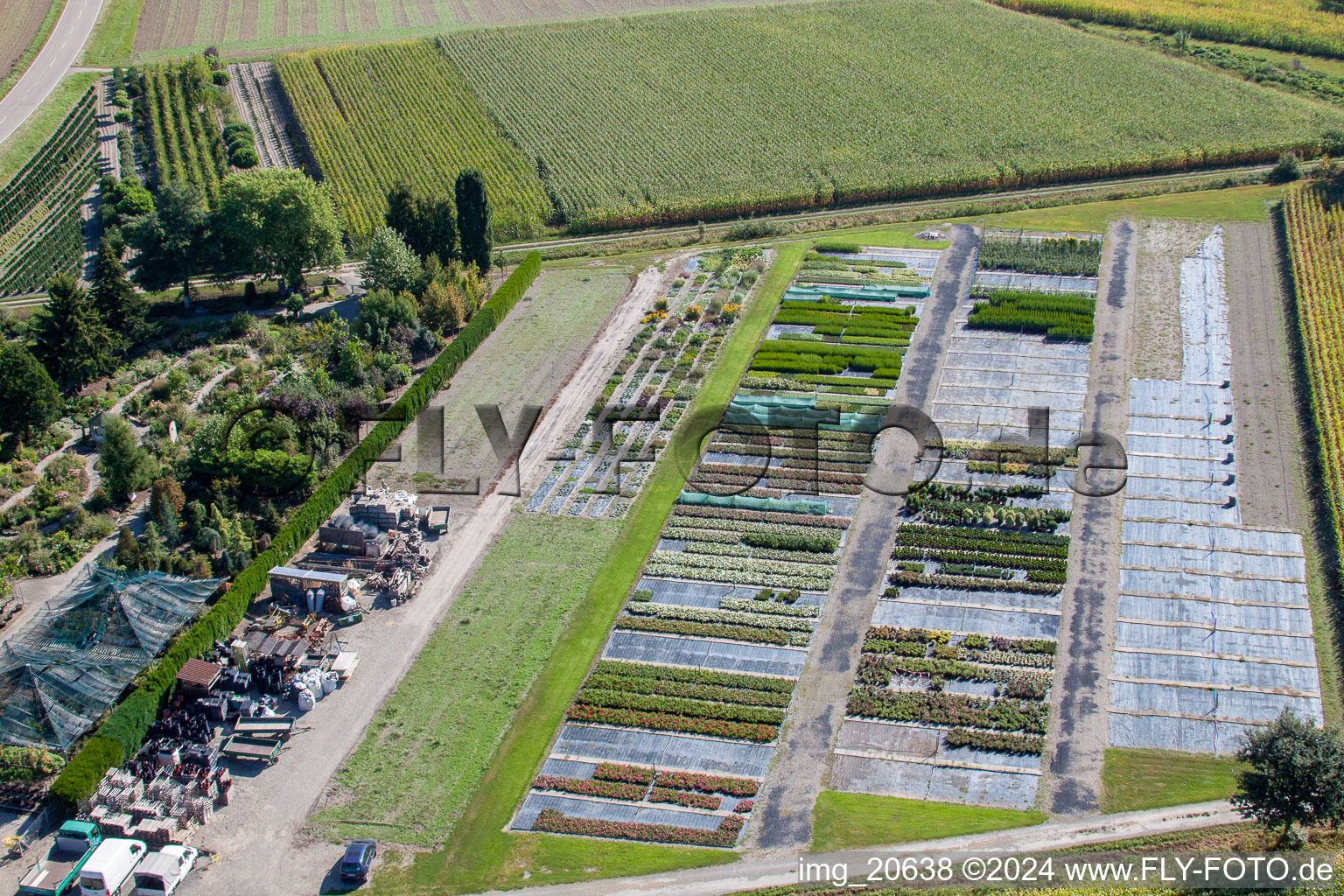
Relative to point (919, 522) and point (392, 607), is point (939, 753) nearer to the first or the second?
point (919, 522)

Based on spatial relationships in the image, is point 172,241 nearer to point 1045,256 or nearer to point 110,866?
point 110,866

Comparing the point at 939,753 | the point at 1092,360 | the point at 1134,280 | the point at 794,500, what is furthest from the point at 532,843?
the point at 1134,280

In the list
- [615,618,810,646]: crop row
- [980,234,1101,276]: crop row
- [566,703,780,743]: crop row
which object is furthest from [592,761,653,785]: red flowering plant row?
[980,234,1101,276]: crop row

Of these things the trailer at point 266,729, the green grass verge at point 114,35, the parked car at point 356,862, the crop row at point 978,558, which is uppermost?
the green grass verge at point 114,35

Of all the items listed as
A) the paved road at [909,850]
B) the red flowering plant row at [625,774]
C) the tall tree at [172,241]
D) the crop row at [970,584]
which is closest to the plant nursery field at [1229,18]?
the crop row at [970,584]

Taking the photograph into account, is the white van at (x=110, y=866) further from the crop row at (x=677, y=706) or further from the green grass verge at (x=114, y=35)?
the green grass verge at (x=114, y=35)

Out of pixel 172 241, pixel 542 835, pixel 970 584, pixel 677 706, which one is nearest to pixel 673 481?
pixel 970 584
